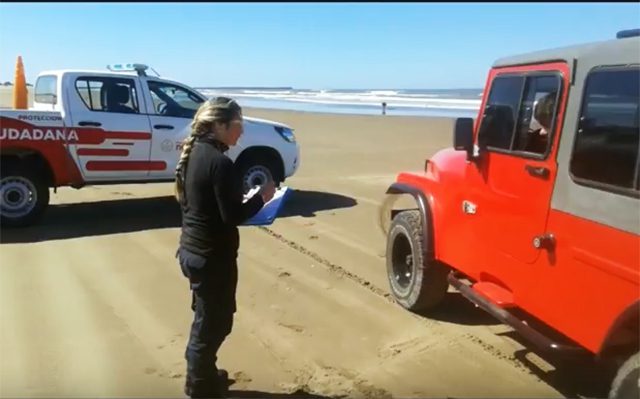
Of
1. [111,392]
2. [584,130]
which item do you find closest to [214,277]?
[111,392]

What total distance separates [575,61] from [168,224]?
19.3ft

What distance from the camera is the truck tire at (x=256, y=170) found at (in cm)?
930

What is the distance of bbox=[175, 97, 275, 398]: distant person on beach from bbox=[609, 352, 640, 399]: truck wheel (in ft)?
6.42

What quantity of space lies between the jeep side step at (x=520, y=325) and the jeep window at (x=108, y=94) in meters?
5.68

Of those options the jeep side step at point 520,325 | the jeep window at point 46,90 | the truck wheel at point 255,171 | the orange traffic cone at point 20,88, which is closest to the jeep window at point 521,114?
the jeep side step at point 520,325

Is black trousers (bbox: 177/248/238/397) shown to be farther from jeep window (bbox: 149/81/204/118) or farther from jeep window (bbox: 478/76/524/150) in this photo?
jeep window (bbox: 149/81/204/118)

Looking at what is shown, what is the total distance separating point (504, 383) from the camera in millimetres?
3920

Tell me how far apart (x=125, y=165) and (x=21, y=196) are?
4.40 ft

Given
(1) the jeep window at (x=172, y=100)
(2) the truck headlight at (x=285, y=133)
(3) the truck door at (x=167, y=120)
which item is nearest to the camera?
(3) the truck door at (x=167, y=120)

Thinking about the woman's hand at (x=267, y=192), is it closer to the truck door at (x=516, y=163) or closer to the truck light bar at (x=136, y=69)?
the truck door at (x=516, y=163)

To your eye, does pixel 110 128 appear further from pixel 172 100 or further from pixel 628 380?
pixel 628 380

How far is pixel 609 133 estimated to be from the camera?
3213 millimetres

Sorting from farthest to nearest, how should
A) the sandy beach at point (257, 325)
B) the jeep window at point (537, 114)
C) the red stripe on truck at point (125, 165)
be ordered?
the red stripe on truck at point (125, 165)
the sandy beach at point (257, 325)
the jeep window at point (537, 114)

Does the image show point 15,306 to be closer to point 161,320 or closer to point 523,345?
point 161,320
